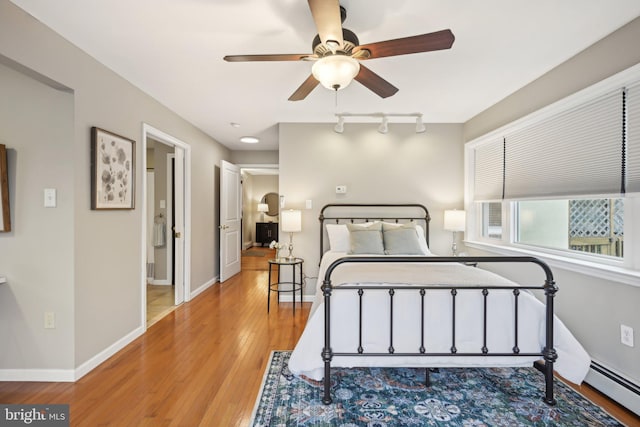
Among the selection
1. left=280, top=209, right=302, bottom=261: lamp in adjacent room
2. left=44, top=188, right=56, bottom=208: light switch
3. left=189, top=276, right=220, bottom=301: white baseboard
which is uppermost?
left=44, top=188, right=56, bottom=208: light switch

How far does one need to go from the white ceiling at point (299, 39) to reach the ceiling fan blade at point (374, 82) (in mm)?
282

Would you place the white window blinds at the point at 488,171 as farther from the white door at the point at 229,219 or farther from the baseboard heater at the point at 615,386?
the white door at the point at 229,219

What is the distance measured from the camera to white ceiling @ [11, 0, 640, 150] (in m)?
1.78

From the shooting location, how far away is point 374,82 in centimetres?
211

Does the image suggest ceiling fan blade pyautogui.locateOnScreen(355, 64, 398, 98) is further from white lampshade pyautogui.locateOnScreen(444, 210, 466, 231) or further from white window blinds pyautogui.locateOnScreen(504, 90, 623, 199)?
white lampshade pyautogui.locateOnScreen(444, 210, 466, 231)

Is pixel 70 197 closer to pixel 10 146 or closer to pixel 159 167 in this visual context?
pixel 10 146

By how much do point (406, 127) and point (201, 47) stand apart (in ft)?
9.04

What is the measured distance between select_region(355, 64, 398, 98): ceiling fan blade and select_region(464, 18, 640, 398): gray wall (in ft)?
4.73

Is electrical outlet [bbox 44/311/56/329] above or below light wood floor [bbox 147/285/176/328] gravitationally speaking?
above

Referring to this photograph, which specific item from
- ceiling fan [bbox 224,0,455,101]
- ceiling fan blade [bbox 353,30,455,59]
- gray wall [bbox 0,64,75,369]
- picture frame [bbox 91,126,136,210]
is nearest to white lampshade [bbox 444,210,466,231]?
ceiling fan [bbox 224,0,455,101]

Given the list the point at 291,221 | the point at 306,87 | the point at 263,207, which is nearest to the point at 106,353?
the point at 291,221

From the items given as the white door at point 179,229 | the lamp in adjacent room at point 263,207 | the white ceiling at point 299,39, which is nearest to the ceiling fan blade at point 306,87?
the white ceiling at point 299,39

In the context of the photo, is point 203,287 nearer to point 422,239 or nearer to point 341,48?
point 422,239

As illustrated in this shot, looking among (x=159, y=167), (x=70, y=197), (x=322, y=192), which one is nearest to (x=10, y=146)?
(x=70, y=197)
